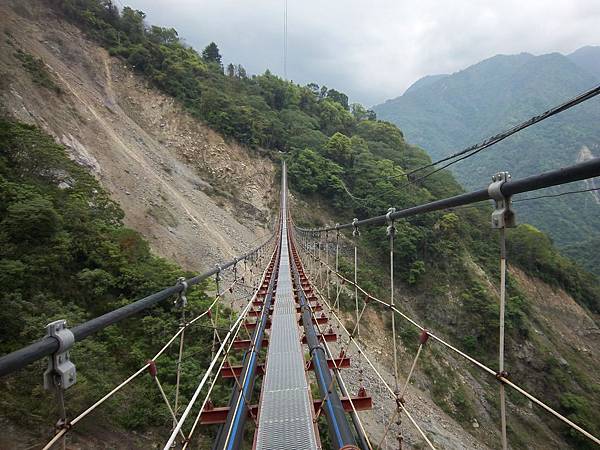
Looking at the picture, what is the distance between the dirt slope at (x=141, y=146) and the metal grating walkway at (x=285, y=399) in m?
7.49

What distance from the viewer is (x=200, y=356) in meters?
6.14

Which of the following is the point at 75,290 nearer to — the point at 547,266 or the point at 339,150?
the point at 339,150

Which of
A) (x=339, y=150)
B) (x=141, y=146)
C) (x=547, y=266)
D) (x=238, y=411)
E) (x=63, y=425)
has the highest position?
(x=339, y=150)

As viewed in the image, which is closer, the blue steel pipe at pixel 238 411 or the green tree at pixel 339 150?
the blue steel pipe at pixel 238 411

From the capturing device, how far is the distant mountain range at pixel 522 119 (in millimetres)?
46438

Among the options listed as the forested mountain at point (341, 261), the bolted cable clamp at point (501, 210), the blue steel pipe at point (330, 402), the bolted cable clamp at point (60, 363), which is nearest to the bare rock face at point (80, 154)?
the forested mountain at point (341, 261)

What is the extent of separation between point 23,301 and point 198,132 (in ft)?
57.0

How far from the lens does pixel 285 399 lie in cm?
278

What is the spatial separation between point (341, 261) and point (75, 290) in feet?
43.3

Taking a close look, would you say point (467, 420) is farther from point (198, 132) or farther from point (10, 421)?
point (198, 132)

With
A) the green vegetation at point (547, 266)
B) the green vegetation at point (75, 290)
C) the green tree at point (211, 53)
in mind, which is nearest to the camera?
the green vegetation at point (75, 290)

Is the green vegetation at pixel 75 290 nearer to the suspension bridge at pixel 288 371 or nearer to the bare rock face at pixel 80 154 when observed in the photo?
the suspension bridge at pixel 288 371

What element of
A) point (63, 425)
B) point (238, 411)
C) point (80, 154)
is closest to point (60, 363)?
point (63, 425)

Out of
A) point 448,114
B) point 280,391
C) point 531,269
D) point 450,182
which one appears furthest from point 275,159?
point 448,114
